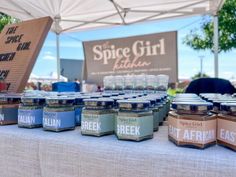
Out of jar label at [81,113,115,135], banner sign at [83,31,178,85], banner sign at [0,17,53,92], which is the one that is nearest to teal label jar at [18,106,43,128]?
jar label at [81,113,115,135]

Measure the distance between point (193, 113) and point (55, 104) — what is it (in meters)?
0.31

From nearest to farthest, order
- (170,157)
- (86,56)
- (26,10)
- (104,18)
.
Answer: (170,157) < (26,10) < (104,18) < (86,56)

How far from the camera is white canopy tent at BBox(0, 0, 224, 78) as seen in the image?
2.60 meters

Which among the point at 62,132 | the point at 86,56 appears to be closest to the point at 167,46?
the point at 86,56

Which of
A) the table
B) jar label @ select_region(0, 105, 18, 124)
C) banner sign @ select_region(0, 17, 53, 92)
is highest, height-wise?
banner sign @ select_region(0, 17, 53, 92)

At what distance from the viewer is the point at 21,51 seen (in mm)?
978

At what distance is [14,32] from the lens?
108 cm

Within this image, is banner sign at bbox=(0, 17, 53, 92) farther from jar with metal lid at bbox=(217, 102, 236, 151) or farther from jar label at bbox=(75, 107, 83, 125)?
jar with metal lid at bbox=(217, 102, 236, 151)

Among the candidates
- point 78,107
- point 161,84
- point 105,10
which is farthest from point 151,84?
point 105,10

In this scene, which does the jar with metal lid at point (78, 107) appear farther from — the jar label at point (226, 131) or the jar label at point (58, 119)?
the jar label at point (226, 131)

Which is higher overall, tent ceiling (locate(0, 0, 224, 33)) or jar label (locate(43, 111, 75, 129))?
tent ceiling (locate(0, 0, 224, 33))

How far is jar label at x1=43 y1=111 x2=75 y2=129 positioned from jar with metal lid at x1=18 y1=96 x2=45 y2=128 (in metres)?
0.04

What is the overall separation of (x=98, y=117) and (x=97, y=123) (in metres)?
0.02

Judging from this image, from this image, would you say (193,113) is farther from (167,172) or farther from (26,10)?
(26,10)
